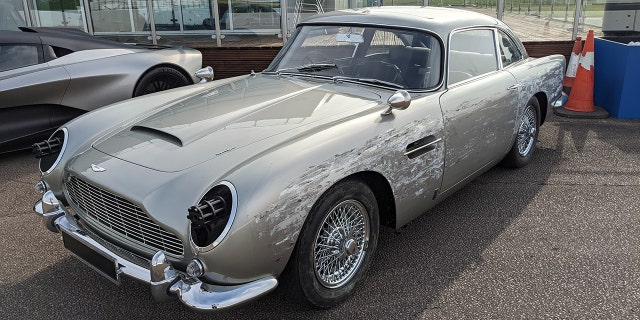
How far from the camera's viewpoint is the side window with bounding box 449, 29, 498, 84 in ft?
11.5

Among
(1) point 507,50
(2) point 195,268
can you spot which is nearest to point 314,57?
(1) point 507,50

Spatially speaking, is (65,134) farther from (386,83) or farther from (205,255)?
(386,83)

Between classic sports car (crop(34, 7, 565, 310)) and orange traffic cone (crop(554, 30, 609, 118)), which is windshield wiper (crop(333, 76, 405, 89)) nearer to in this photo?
classic sports car (crop(34, 7, 565, 310))

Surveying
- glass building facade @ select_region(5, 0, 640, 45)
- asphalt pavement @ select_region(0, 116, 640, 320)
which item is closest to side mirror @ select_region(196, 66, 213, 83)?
asphalt pavement @ select_region(0, 116, 640, 320)

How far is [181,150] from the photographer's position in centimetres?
248

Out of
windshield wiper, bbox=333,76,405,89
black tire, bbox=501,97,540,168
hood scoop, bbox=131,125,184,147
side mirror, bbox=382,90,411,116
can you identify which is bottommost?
black tire, bbox=501,97,540,168

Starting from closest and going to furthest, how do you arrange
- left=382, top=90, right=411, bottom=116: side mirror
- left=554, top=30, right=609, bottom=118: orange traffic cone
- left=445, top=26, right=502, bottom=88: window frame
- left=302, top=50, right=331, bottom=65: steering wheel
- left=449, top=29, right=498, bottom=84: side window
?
left=382, top=90, right=411, bottom=116: side mirror < left=445, top=26, right=502, bottom=88: window frame < left=449, top=29, right=498, bottom=84: side window < left=302, top=50, right=331, bottom=65: steering wheel < left=554, top=30, right=609, bottom=118: orange traffic cone

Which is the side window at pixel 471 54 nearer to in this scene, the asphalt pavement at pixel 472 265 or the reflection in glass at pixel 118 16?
the asphalt pavement at pixel 472 265

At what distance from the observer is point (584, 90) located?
643cm

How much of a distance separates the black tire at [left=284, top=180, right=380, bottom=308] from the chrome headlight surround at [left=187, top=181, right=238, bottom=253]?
0.39 m

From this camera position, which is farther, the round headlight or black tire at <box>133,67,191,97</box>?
black tire at <box>133,67,191,97</box>

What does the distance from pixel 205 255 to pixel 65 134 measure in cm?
157

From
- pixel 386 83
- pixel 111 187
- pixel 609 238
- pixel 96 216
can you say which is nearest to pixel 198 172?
pixel 111 187

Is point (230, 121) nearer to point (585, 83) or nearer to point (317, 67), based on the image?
point (317, 67)
